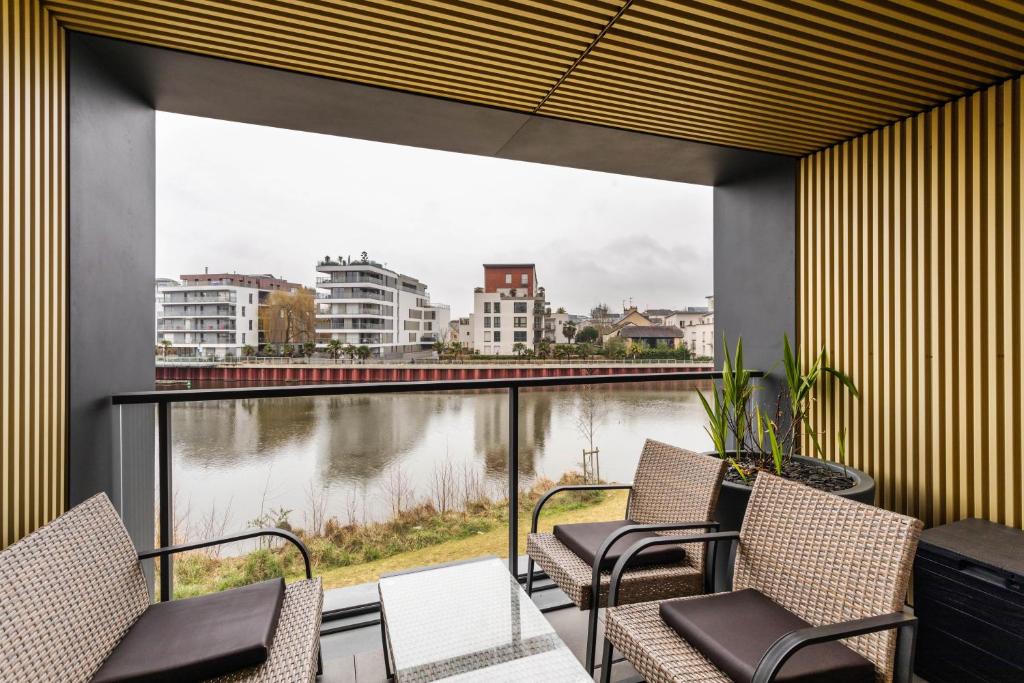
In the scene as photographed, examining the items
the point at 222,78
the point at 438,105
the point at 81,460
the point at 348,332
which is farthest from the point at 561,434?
the point at 348,332

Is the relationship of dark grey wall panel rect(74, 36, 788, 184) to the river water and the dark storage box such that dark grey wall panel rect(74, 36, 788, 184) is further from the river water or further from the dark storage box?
the dark storage box

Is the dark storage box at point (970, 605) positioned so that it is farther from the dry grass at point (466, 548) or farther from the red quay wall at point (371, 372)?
the red quay wall at point (371, 372)

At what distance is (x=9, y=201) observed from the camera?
1.71 m

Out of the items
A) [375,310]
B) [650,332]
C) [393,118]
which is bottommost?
[650,332]

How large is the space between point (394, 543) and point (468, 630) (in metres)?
1.32

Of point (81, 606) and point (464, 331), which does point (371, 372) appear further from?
point (81, 606)

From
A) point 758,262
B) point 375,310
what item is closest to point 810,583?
point 758,262

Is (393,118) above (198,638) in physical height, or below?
A: above

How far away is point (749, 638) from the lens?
1.53 metres

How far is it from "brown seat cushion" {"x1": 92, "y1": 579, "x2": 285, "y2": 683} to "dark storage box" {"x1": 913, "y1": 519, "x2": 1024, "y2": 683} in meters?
2.53

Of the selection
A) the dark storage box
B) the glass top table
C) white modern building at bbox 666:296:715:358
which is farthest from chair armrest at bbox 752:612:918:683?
white modern building at bbox 666:296:715:358

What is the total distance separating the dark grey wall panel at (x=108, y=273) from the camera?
208 centimetres

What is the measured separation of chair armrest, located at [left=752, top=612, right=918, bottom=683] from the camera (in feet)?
4.17

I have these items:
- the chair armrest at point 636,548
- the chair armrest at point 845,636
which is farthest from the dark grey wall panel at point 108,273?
the chair armrest at point 845,636
